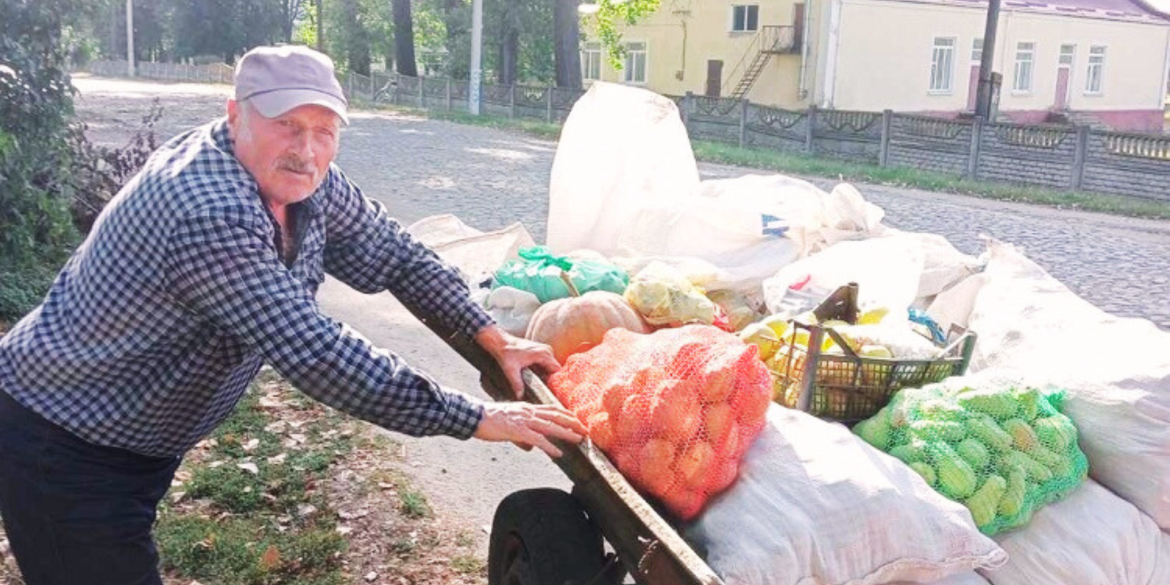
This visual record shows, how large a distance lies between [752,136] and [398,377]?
25118 mm

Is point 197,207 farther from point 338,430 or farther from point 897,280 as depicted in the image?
point 338,430

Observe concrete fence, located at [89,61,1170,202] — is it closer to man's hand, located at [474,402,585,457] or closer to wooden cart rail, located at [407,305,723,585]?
wooden cart rail, located at [407,305,723,585]

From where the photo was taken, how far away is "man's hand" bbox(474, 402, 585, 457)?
2773mm

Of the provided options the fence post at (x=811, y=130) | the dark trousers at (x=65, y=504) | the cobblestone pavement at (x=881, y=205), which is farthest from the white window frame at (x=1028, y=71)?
the dark trousers at (x=65, y=504)

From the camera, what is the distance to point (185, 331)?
8.77ft

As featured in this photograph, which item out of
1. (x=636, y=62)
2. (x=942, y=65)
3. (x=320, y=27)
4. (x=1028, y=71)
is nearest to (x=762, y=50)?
(x=942, y=65)

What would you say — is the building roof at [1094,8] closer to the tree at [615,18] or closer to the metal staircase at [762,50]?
the metal staircase at [762,50]

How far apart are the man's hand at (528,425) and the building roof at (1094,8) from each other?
123ft

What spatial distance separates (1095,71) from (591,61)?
20.0m

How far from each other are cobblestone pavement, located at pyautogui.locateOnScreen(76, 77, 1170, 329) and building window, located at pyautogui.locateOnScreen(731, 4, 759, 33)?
51.7 feet

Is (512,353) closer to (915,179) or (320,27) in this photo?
(915,179)

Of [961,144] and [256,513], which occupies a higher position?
[961,144]

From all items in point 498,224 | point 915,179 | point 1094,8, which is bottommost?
point 498,224

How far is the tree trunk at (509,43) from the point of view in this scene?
4147cm
